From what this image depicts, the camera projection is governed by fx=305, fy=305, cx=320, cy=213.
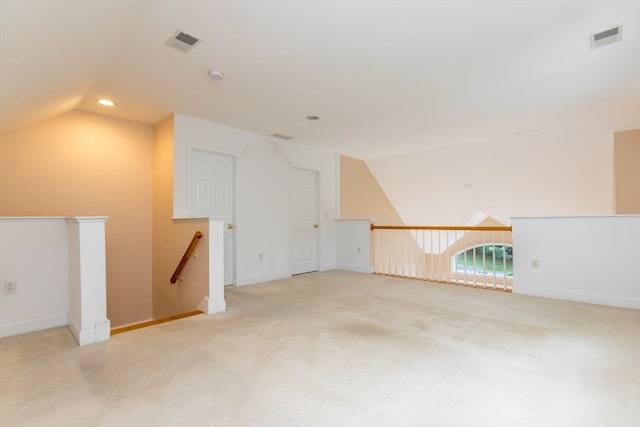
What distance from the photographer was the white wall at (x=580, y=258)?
3.38m

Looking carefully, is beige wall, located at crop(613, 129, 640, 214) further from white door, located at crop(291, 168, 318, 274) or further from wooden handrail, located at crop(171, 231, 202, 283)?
wooden handrail, located at crop(171, 231, 202, 283)

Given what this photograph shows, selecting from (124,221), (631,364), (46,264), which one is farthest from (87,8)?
(631,364)

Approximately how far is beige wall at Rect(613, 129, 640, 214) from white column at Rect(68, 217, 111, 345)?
669 centimetres

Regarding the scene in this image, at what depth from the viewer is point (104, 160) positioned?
13.3ft

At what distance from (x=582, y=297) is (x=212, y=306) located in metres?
4.24

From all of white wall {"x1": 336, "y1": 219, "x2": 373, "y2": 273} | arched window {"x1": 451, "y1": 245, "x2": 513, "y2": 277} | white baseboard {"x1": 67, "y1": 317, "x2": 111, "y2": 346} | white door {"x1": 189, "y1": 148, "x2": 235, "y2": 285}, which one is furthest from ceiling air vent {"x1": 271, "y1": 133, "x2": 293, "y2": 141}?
arched window {"x1": 451, "y1": 245, "x2": 513, "y2": 277}

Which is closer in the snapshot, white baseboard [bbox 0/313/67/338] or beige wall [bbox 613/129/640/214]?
white baseboard [bbox 0/313/67/338]

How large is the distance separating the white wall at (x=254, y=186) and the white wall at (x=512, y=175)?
2512 mm

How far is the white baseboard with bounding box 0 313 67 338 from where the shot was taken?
8.54ft

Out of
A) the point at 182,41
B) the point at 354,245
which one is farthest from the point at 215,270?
Result: the point at 354,245

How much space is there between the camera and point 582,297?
3590 mm

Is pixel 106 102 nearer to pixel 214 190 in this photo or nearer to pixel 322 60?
pixel 214 190

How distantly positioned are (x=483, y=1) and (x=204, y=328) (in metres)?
3.28

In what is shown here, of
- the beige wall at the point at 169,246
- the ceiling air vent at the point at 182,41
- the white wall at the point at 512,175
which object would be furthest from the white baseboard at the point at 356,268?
the ceiling air vent at the point at 182,41
